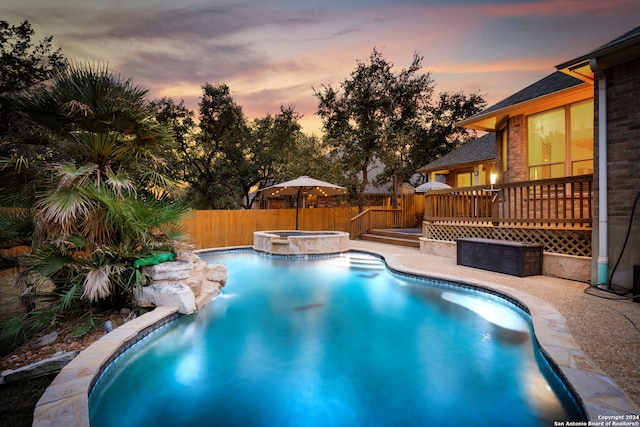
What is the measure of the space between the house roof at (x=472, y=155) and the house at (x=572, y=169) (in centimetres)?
326

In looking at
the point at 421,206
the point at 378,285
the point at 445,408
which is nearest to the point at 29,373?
the point at 445,408

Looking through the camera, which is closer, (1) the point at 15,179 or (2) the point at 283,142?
(1) the point at 15,179

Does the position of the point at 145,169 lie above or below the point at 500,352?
above

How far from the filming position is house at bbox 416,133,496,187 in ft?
45.9

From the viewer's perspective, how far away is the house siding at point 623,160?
5.26 m

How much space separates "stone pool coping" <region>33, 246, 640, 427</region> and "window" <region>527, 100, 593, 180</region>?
5.32 meters

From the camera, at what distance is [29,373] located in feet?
10.9

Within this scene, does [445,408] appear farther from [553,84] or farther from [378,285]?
[553,84]

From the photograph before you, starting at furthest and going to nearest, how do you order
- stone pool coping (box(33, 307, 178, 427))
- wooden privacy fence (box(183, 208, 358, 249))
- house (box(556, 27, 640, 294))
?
wooden privacy fence (box(183, 208, 358, 249)) < house (box(556, 27, 640, 294)) < stone pool coping (box(33, 307, 178, 427))

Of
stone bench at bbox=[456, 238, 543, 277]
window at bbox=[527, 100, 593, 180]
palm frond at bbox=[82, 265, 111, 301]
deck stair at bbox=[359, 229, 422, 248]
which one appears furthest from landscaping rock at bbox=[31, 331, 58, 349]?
window at bbox=[527, 100, 593, 180]

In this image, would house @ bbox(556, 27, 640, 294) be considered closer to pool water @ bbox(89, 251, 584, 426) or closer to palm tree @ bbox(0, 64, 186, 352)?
pool water @ bbox(89, 251, 584, 426)

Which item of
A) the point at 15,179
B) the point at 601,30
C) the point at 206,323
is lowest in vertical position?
the point at 206,323

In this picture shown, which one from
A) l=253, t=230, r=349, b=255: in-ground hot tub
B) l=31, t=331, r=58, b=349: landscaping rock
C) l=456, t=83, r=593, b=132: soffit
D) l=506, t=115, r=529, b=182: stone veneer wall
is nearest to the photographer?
l=31, t=331, r=58, b=349: landscaping rock

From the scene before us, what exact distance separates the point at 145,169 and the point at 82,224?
1.19 metres
